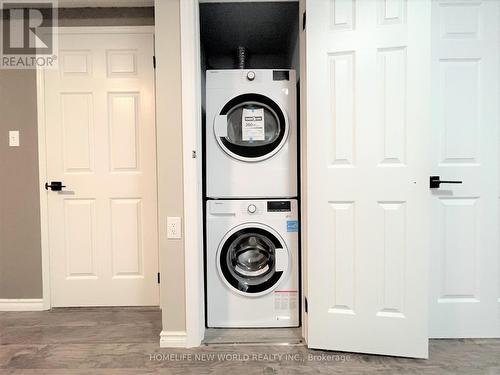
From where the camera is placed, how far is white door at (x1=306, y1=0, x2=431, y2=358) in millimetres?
1557

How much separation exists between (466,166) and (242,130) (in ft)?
4.52

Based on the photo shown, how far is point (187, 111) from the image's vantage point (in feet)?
5.57

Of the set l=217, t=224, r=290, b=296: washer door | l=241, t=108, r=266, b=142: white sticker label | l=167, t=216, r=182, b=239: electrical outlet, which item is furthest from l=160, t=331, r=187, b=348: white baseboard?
l=241, t=108, r=266, b=142: white sticker label

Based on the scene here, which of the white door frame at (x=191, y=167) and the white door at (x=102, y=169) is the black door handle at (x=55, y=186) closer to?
the white door at (x=102, y=169)

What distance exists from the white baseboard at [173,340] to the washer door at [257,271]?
0.40 meters

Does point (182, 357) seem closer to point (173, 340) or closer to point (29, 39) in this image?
point (173, 340)

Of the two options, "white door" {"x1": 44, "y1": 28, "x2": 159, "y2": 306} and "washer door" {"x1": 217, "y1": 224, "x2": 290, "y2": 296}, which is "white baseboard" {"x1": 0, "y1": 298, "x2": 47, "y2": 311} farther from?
"washer door" {"x1": 217, "y1": 224, "x2": 290, "y2": 296}

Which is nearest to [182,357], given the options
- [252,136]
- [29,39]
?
[252,136]

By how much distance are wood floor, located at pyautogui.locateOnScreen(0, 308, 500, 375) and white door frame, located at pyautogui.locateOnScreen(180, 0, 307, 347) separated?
18 centimetres

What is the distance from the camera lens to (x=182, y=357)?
64.8 inches

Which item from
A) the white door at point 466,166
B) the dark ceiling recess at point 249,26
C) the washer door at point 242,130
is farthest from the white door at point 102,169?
the white door at point 466,166

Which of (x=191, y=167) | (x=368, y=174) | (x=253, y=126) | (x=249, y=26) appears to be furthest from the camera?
(x=249, y=26)

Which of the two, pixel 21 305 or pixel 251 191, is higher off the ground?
pixel 251 191

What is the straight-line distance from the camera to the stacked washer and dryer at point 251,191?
6.24 ft
